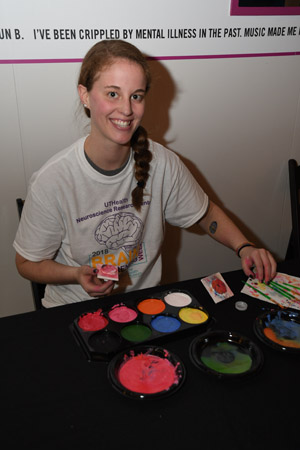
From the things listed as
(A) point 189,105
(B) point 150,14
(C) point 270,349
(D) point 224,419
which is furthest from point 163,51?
(D) point 224,419

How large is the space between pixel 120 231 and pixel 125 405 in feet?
2.13

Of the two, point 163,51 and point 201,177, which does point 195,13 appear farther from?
point 201,177

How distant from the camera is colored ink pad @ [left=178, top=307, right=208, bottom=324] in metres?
1.06

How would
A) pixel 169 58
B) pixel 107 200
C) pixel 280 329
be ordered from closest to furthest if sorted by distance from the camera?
pixel 280 329 → pixel 107 200 → pixel 169 58

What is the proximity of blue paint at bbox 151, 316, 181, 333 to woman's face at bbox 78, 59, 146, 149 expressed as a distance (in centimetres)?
54

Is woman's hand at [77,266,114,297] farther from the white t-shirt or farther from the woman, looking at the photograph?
the white t-shirt

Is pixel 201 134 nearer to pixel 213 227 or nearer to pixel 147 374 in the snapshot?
pixel 213 227

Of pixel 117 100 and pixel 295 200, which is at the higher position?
pixel 117 100

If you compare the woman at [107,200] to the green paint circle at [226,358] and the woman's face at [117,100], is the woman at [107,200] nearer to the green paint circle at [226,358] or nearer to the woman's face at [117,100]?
the woman's face at [117,100]

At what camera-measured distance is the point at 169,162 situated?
1.44 meters

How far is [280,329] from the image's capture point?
3.50ft

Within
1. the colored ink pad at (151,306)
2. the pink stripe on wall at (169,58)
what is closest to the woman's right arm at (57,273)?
the colored ink pad at (151,306)

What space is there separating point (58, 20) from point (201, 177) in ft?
3.11

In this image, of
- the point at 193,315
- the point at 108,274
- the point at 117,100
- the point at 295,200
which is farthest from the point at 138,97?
the point at 295,200
